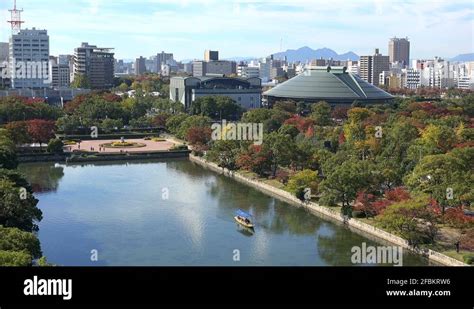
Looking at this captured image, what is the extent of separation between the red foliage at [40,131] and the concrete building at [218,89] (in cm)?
1332

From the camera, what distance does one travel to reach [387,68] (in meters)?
66.8

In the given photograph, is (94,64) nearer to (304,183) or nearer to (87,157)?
(87,157)

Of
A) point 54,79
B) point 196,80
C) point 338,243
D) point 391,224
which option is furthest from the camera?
point 54,79

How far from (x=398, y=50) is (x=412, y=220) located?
285 feet

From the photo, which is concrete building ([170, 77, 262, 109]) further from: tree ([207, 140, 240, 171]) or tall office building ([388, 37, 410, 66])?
tall office building ([388, 37, 410, 66])

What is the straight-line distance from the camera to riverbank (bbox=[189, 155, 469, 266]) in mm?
10680

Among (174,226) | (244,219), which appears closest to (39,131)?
(174,226)

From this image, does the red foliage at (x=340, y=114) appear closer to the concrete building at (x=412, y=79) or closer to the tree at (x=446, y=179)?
the tree at (x=446, y=179)

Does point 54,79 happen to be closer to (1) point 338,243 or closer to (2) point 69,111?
(2) point 69,111

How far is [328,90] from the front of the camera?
37.7 m

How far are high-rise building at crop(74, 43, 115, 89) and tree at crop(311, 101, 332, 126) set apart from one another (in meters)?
27.2
